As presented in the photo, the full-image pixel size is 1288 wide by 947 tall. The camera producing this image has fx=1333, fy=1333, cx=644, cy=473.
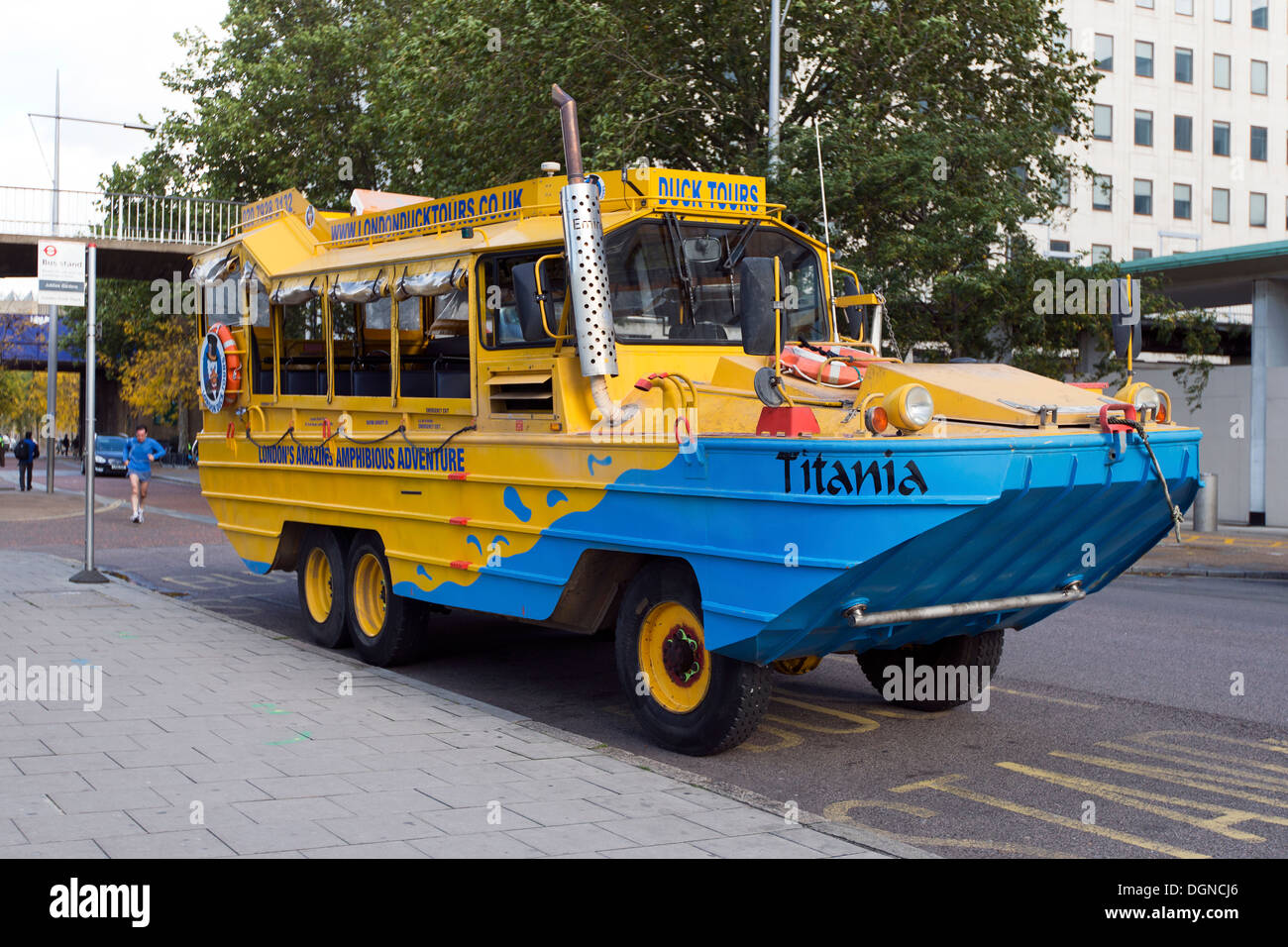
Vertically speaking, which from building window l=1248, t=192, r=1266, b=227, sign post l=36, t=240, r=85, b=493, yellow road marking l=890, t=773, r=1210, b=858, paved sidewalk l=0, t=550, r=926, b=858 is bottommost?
yellow road marking l=890, t=773, r=1210, b=858

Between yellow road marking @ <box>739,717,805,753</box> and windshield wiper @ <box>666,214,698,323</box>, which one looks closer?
yellow road marking @ <box>739,717,805,753</box>

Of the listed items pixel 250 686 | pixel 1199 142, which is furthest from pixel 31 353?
pixel 250 686

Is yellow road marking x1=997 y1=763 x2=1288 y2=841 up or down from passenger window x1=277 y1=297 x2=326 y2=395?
down

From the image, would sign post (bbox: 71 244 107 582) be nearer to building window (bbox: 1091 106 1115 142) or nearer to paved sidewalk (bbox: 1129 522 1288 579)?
paved sidewalk (bbox: 1129 522 1288 579)

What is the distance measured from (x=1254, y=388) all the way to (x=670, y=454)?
23329 mm

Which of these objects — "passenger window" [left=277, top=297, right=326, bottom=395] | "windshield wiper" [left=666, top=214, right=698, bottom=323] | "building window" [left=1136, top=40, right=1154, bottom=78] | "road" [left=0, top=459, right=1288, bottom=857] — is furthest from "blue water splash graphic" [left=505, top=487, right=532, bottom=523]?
"building window" [left=1136, top=40, right=1154, bottom=78]

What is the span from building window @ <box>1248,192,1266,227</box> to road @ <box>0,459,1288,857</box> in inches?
2020

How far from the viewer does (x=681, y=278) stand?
7805 mm

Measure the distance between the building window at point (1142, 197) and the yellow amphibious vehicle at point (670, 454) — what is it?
51.9m

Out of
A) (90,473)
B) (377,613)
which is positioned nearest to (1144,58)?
(90,473)

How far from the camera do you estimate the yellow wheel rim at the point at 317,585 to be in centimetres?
1044

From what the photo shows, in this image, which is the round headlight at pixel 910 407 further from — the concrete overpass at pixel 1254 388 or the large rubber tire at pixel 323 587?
the concrete overpass at pixel 1254 388

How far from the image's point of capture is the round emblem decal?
1123cm

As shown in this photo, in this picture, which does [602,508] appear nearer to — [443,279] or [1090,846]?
[443,279]
